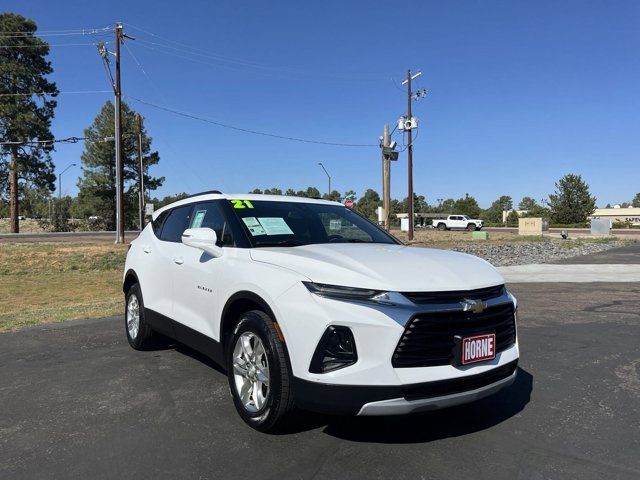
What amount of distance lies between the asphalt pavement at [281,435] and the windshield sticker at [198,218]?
1440 millimetres

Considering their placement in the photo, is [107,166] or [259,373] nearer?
[259,373]

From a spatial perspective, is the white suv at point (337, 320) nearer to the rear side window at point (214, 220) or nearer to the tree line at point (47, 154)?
the rear side window at point (214, 220)

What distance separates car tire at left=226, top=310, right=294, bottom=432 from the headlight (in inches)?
18.0

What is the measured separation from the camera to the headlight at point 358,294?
3.00 m

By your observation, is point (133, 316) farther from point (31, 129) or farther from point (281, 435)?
point (31, 129)

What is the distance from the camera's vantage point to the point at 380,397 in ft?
9.61

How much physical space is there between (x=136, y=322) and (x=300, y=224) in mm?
2545

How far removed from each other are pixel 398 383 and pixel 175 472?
4.69ft

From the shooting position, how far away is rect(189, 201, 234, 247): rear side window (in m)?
4.18

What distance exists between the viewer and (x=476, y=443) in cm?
338

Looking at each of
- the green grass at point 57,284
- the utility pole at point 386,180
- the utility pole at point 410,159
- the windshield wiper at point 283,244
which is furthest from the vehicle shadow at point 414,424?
the utility pole at point 410,159

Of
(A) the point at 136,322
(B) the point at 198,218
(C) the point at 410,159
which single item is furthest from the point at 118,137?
(B) the point at 198,218

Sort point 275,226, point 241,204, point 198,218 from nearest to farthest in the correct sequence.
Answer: point 275,226 → point 241,204 → point 198,218

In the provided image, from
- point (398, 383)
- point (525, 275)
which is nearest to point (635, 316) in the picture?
point (525, 275)
